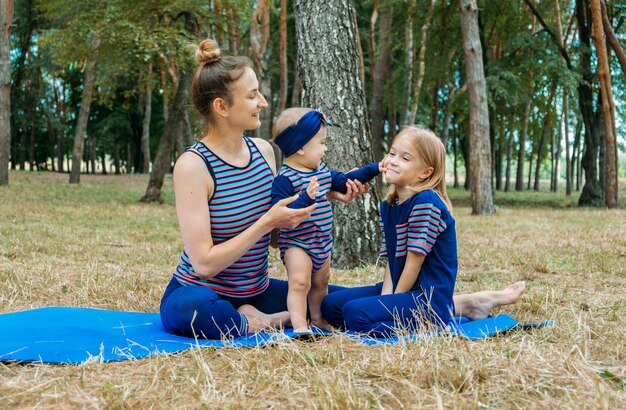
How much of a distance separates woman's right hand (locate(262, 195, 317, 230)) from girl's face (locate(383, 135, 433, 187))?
0.59 meters

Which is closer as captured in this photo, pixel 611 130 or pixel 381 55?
pixel 611 130

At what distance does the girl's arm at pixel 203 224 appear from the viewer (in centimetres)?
321

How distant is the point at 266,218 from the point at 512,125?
17608 millimetres

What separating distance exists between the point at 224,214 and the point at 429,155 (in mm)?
1172

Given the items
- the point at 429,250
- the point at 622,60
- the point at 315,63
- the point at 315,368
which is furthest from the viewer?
the point at 622,60

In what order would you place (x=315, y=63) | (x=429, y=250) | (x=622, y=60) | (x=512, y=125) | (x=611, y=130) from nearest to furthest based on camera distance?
(x=429, y=250)
(x=315, y=63)
(x=622, y=60)
(x=611, y=130)
(x=512, y=125)

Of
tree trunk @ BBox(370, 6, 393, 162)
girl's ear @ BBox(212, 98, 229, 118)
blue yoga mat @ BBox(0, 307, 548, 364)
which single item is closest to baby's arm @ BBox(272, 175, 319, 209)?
girl's ear @ BBox(212, 98, 229, 118)

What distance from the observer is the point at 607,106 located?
14.0 meters

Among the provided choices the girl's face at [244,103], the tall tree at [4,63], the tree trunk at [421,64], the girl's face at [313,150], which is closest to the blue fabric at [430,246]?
the girl's face at [313,150]

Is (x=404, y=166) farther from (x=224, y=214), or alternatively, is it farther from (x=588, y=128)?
(x=588, y=128)

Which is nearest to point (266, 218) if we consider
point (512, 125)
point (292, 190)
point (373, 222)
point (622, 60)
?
point (292, 190)

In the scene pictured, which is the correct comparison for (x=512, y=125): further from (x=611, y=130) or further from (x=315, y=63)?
(x=315, y=63)

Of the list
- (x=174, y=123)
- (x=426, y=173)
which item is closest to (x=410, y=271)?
(x=426, y=173)

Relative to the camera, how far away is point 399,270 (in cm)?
362
